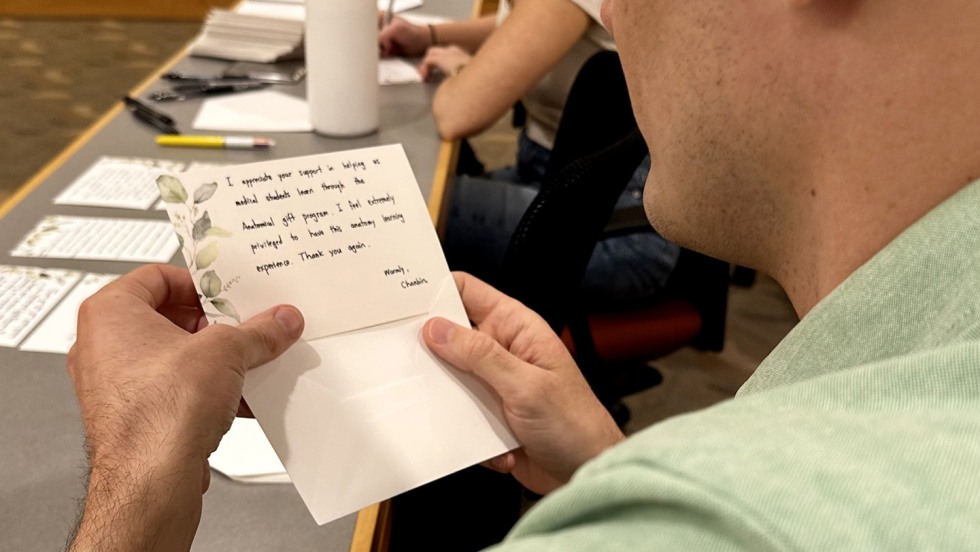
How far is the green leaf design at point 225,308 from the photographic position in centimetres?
76

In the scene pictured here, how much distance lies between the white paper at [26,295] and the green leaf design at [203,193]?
0.36 meters

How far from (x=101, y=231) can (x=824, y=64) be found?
102 cm

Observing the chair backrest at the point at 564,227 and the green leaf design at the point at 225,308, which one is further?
the chair backrest at the point at 564,227

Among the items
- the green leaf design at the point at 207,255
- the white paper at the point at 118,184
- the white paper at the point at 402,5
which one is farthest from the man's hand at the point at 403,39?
the green leaf design at the point at 207,255

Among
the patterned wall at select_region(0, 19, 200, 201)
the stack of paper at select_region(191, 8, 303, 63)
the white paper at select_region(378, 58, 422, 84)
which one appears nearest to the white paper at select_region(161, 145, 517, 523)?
the white paper at select_region(378, 58, 422, 84)

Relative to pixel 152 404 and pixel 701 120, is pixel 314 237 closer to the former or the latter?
pixel 152 404

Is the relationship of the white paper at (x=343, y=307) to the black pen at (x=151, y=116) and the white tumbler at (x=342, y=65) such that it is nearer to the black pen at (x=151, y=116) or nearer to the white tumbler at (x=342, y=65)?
the white tumbler at (x=342, y=65)

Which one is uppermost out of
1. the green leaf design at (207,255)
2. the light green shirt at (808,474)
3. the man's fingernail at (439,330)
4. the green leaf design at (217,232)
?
the light green shirt at (808,474)

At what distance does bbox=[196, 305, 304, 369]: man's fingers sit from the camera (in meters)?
0.71

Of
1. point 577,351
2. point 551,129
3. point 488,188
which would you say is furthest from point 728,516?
point 551,129

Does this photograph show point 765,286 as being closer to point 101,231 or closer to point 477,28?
point 477,28

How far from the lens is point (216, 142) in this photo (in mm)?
1412

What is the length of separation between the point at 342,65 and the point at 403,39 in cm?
58

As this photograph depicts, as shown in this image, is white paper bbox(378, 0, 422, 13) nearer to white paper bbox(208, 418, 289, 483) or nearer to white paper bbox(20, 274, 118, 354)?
white paper bbox(20, 274, 118, 354)
